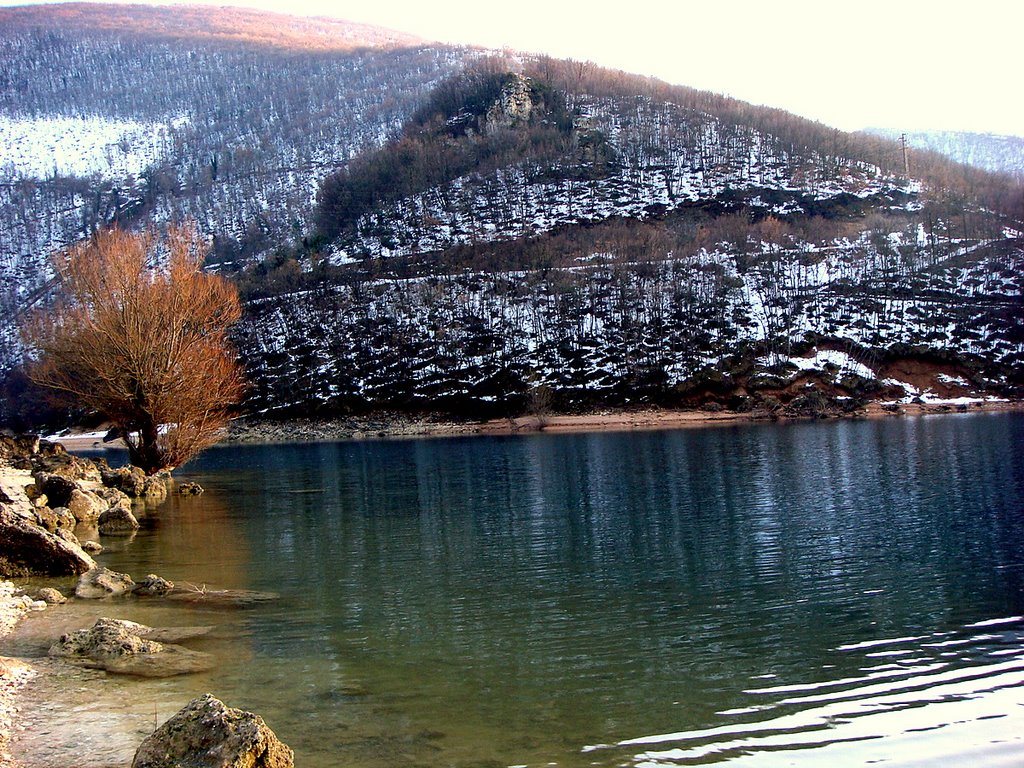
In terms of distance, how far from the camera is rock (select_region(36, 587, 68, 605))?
16.8 meters

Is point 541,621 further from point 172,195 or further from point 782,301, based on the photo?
point 172,195

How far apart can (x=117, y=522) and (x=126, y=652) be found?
17.8 metres

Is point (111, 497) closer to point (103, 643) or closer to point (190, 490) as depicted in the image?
point (190, 490)

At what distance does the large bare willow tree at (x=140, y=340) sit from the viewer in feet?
124

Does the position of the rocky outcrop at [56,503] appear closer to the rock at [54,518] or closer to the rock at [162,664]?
the rock at [54,518]

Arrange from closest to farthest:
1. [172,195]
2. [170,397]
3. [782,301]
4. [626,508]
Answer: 1. [626,508]
2. [170,397]
3. [782,301]
4. [172,195]

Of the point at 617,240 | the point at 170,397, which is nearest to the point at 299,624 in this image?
the point at 170,397

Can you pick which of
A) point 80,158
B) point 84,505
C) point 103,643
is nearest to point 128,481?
point 84,505

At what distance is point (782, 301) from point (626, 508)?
73776 millimetres

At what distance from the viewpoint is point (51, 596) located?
16922 mm

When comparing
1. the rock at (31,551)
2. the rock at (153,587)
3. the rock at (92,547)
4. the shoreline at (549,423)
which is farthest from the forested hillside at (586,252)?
the rock at (153,587)

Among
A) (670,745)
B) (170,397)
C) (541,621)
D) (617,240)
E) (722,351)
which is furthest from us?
(617,240)

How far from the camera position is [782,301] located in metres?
94.6

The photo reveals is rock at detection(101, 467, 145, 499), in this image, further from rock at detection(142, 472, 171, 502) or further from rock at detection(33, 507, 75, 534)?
rock at detection(33, 507, 75, 534)
